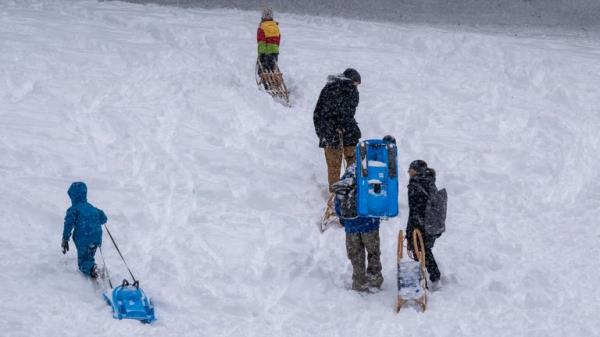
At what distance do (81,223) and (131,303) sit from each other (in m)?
1.22

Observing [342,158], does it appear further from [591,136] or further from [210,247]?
[591,136]

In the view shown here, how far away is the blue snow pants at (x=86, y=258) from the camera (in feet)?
25.5

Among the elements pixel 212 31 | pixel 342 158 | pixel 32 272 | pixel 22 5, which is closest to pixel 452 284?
pixel 342 158

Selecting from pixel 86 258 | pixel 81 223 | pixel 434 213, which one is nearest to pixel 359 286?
pixel 434 213

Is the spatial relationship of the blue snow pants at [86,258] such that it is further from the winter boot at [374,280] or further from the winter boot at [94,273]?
the winter boot at [374,280]

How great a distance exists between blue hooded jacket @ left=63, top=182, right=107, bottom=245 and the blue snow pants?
0.15 feet

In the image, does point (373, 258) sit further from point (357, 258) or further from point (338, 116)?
point (338, 116)

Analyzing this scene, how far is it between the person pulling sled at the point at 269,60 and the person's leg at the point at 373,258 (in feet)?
20.1

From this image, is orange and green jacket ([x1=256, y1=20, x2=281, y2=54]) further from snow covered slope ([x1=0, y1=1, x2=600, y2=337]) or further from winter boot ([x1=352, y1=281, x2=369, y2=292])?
winter boot ([x1=352, y1=281, x2=369, y2=292])

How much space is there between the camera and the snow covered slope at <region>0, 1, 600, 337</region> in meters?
7.54

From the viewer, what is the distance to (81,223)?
7.78 meters

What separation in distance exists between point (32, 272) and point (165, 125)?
4.82 metres

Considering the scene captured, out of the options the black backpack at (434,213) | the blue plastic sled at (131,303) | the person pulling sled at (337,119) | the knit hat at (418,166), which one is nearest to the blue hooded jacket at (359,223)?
the black backpack at (434,213)

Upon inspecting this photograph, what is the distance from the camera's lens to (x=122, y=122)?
39.5 ft
